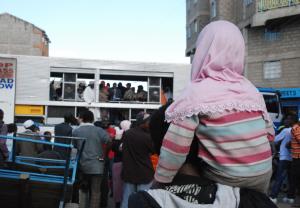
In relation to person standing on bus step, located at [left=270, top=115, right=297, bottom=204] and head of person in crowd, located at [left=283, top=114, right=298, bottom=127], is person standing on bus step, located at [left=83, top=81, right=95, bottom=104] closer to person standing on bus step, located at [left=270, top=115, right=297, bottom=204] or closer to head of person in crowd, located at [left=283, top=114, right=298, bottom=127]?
head of person in crowd, located at [left=283, top=114, right=298, bottom=127]

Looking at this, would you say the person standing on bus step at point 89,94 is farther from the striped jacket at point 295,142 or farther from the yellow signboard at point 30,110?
the striped jacket at point 295,142

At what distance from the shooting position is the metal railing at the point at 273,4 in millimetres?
33875

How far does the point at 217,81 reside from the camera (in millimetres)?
2422

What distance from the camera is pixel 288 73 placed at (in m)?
34.9

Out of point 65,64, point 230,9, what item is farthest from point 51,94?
point 230,9

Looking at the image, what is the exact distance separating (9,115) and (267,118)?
65.9 ft

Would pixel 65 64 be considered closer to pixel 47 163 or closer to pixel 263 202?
pixel 47 163

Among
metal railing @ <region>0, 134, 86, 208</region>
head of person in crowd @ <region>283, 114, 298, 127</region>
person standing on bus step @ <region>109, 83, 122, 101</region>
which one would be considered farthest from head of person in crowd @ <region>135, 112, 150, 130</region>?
person standing on bus step @ <region>109, 83, 122, 101</region>

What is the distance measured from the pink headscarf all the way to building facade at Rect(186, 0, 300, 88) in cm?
3253

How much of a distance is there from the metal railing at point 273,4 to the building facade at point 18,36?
31321 millimetres

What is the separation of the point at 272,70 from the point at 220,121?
114 feet

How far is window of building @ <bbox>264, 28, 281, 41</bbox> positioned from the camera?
118 feet

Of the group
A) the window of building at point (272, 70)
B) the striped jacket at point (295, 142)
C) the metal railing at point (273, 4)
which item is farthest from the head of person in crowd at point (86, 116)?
the window of building at point (272, 70)

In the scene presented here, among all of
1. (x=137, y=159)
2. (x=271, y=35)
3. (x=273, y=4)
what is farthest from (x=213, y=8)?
(x=137, y=159)
